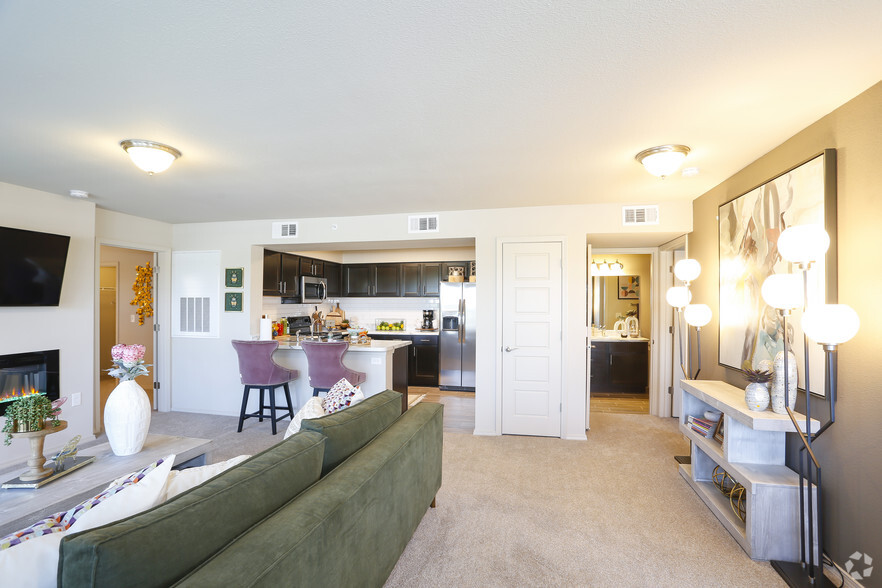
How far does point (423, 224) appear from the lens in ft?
15.5

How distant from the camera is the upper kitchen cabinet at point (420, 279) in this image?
7332 mm

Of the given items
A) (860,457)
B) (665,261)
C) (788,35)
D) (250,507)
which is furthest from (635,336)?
(250,507)

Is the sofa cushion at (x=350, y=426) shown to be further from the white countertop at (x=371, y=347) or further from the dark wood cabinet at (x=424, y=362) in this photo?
the dark wood cabinet at (x=424, y=362)

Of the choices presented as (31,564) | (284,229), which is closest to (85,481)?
(31,564)

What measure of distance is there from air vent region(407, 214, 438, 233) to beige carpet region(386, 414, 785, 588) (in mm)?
2312

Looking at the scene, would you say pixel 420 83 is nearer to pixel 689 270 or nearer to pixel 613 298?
pixel 689 270

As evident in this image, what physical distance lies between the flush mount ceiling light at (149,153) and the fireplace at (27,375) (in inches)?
93.0

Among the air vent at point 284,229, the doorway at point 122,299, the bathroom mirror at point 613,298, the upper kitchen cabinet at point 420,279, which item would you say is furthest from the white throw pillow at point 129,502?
the doorway at point 122,299

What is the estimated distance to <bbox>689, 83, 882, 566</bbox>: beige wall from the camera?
6.35ft

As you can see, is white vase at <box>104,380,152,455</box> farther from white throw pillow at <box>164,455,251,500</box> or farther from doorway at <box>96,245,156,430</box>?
doorway at <box>96,245,156,430</box>

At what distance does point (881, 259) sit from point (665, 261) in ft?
10.6

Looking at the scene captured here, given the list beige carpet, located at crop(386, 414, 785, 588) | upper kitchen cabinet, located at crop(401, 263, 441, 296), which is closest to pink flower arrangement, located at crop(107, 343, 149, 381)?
beige carpet, located at crop(386, 414, 785, 588)

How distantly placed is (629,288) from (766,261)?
411 centimetres

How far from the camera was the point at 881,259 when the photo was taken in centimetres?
191
